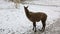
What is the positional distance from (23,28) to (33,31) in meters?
0.63

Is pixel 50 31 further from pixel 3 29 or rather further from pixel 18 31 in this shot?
pixel 3 29

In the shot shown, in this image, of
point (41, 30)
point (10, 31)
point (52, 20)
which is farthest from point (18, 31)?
point (52, 20)

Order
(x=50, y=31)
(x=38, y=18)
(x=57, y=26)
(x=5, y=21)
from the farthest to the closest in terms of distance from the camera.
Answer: (x=5, y=21) < (x=57, y=26) < (x=50, y=31) < (x=38, y=18)

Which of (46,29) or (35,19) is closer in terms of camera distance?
(35,19)

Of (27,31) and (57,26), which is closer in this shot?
(27,31)

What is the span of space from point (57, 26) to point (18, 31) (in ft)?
6.21

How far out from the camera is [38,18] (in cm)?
669

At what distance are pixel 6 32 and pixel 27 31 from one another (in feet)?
2.71

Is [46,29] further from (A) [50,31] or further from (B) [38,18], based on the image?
(B) [38,18]

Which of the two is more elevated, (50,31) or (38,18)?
(38,18)

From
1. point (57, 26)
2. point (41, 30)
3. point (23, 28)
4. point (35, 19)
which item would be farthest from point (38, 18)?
point (57, 26)

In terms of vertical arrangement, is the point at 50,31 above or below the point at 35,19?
below

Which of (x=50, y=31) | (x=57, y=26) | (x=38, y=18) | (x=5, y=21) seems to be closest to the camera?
(x=38, y=18)

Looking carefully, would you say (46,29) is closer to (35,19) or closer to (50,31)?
(50,31)
